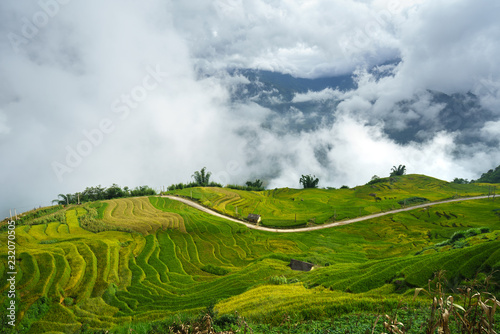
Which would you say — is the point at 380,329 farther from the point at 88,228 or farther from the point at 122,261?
the point at 88,228

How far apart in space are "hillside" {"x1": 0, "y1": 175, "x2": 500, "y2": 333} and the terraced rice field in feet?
8.13

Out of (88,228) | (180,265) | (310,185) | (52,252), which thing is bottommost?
(180,265)

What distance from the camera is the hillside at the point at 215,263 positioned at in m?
10.9

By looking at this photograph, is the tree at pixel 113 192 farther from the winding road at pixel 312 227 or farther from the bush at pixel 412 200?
the bush at pixel 412 200

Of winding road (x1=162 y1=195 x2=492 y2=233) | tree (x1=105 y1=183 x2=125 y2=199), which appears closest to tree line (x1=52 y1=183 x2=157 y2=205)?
tree (x1=105 y1=183 x2=125 y2=199)

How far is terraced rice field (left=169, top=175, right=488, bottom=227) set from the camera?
58.4 m

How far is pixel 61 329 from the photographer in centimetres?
1644

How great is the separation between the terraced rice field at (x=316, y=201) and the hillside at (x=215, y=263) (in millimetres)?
2477

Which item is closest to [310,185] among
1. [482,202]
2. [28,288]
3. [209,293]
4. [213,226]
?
[482,202]

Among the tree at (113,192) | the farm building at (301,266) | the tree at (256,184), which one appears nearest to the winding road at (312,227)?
the tree at (113,192)

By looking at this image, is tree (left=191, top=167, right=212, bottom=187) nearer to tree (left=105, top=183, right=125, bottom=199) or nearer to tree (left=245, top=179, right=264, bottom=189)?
tree (left=245, top=179, right=264, bottom=189)

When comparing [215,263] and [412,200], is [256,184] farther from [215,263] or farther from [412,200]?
[215,263]

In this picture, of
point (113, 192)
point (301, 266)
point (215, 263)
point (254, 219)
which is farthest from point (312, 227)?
point (113, 192)

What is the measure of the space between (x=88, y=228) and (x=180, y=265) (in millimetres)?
16471
